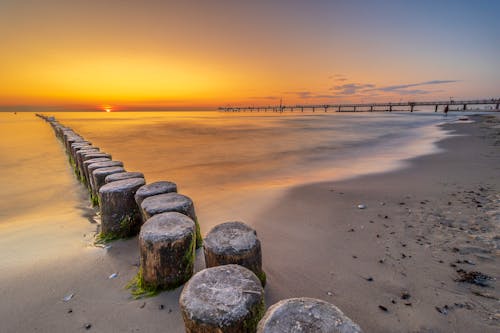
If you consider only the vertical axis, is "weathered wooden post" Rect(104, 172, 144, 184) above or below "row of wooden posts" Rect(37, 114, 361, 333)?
above

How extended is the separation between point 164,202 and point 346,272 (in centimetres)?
249

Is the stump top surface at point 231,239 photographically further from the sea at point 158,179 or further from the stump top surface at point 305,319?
the sea at point 158,179

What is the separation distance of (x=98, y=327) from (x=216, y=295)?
1.58 meters

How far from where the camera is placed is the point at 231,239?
2441 millimetres

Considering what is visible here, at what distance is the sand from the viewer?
2465mm

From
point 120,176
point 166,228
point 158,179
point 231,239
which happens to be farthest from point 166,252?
point 158,179

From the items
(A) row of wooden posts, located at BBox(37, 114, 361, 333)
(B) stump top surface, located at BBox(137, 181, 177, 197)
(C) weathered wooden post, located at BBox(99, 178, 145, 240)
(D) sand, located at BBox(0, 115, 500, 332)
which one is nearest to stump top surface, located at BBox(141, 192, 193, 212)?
(A) row of wooden posts, located at BBox(37, 114, 361, 333)

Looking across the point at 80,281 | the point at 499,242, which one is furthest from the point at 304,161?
the point at 80,281

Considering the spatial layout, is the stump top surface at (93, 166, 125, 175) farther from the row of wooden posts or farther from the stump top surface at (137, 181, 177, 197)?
the stump top surface at (137, 181, 177, 197)

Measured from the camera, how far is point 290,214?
187 inches

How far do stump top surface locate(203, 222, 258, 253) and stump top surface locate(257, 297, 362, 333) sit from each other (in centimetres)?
86

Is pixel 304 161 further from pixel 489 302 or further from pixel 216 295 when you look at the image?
pixel 216 295

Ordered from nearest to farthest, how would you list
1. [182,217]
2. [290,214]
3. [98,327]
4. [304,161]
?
[98,327]
[182,217]
[290,214]
[304,161]

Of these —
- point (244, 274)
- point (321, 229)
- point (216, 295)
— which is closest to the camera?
point (216, 295)
